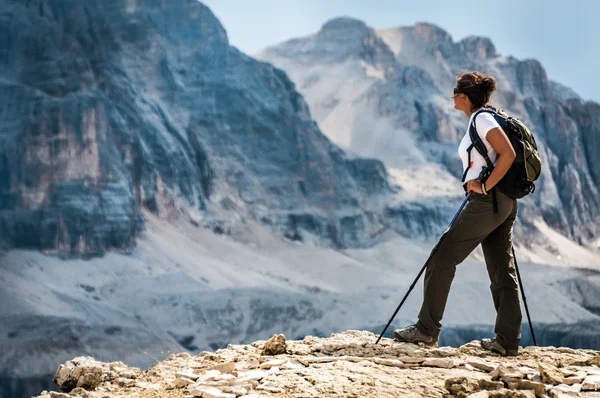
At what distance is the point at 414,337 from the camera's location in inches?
217

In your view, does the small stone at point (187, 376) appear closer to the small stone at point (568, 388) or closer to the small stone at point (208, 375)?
the small stone at point (208, 375)

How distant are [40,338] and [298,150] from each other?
4599 centimetres

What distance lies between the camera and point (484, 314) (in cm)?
4888

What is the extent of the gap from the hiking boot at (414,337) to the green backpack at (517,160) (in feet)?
3.71

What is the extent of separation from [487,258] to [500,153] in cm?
93

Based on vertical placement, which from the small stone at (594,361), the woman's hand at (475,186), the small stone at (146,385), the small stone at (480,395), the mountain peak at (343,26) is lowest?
the small stone at (146,385)

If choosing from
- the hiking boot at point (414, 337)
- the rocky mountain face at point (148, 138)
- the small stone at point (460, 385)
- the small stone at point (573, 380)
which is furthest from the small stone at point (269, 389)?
the rocky mountain face at point (148, 138)

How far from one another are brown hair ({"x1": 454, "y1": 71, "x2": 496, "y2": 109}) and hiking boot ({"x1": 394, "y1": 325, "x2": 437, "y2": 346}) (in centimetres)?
161

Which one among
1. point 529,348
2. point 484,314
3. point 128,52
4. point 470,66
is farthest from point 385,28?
point 529,348

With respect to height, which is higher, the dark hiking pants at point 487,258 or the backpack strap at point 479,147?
the backpack strap at point 479,147

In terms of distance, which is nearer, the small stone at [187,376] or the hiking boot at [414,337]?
the small stone at [187,376]

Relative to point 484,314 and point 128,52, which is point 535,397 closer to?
point 484,314

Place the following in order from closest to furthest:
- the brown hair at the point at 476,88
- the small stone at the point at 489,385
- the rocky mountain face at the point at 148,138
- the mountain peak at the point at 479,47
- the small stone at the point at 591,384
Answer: the small stone at the point at 489,385
the small stone at the point at 591,384
the brown hair at the point at 476,88
the rocky mountain face at the point at 148,138
the mountain peak at the point at 479,47

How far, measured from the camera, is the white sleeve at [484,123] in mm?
5133
